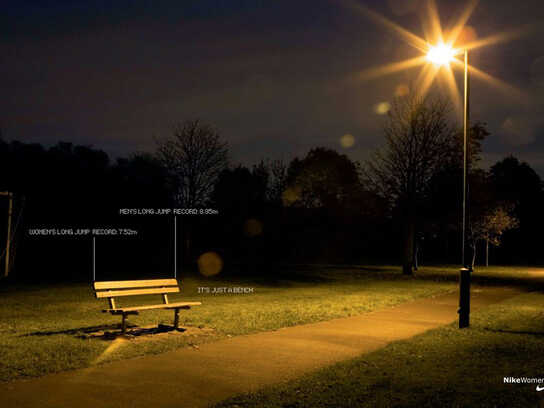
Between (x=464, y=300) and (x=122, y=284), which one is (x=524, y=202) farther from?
(x=122, y=284)

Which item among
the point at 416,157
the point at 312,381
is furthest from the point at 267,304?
the point at 416,157

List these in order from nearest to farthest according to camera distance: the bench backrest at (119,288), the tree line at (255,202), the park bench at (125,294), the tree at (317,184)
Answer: the park bench at (125,294) → the bench backrest at (119,288) → the tree line at (255,202) → the tree at (317,184)

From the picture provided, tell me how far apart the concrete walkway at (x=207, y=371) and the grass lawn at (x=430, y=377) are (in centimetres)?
41

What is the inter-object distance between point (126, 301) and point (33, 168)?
24173 mm

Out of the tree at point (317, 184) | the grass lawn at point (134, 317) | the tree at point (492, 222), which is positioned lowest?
the grass lawn at point (134, 317)

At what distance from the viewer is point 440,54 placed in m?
12.0

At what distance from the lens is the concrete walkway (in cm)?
607

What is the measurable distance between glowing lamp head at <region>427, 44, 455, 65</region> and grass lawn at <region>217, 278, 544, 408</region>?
571cm

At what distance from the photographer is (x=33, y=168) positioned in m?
37.2

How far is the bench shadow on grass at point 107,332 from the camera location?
9891mm

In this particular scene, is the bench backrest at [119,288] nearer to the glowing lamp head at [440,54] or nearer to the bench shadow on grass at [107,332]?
the bench shadow on grass at [107,332]

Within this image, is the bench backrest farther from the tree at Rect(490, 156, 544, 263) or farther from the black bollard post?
the tree at Rect(490, 156, 544, 263)

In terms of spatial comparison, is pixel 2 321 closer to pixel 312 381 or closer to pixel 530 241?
pixel 312 381

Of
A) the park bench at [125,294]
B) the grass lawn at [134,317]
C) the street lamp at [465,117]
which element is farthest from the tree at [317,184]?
the park bench at [125,294]
